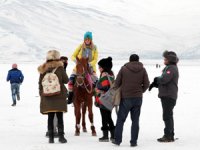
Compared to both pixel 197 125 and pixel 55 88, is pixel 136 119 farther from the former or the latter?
pixel 197 125

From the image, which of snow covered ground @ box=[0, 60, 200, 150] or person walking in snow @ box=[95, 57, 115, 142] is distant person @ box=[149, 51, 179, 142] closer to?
snow covered ground @ box=[0, 60, 200, 150]

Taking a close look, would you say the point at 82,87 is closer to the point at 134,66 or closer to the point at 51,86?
the point at 51,86

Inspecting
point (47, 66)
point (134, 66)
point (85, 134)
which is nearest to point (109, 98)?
point (134, 66)

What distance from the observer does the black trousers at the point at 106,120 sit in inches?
400

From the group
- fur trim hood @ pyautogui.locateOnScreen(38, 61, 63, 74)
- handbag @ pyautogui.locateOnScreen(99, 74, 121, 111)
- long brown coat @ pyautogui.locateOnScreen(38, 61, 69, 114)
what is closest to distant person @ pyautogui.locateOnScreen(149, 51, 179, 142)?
handbag @ pyautogui.locateOnScreen(99, 74, 121, 111)

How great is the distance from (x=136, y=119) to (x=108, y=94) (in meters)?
0.82

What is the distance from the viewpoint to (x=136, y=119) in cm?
968

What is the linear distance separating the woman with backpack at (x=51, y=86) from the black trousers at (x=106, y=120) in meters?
0.88

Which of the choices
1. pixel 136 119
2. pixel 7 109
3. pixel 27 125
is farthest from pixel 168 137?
pixel 7 109

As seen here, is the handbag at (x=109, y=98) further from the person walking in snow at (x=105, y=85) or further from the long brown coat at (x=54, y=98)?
the long brown coat at (x=54, y=98)

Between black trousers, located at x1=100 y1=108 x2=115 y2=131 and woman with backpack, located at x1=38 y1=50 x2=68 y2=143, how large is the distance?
34.6 inches

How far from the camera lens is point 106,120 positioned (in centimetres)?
1023

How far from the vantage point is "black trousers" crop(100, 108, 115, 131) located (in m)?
10.2

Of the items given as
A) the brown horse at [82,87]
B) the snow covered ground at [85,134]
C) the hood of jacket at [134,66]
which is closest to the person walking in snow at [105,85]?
the snow covered ground at [85,134]
